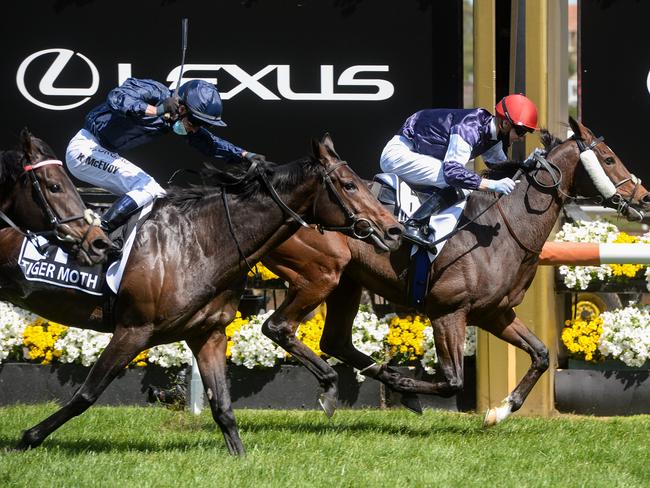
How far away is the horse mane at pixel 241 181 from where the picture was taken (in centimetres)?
600

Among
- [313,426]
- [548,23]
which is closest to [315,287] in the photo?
[313,426]

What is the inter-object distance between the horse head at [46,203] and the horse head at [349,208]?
1136mm

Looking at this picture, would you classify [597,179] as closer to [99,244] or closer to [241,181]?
[241,181]

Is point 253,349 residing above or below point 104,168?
below

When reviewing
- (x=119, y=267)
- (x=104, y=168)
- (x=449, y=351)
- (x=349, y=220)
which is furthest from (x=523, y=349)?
(x=104, y=168)

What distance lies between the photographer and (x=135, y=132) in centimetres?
640

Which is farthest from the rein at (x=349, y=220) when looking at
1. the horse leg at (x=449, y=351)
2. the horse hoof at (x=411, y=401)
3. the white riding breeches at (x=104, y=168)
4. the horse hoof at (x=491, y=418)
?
the horse hoof at (x=491, y=418)

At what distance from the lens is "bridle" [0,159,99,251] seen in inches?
222

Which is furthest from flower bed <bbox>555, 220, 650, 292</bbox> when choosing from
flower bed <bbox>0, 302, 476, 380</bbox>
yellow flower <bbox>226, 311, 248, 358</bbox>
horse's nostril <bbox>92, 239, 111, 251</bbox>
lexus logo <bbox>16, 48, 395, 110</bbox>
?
horse's nostril <bbox>92, 239, 111, 251</bbox>

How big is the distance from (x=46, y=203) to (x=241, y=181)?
39.8 inches

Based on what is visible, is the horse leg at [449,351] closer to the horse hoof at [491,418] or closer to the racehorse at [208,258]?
the horse hoof at [491,418]

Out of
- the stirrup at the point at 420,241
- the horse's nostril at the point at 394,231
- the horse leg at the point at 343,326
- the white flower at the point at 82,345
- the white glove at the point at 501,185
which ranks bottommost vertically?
the white flower at the point at 82,345

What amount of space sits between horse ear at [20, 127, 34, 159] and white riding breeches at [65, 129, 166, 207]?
0.62m

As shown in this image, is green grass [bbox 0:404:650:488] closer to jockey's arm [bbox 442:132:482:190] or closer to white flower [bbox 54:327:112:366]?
white flower [bbox 54:327:112:366]
